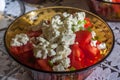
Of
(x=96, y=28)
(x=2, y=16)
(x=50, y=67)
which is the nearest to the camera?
(x=50, y=67)

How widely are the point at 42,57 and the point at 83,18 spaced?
14 centimetres

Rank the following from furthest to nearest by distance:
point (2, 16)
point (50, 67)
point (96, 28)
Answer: point (2, 16), point (96, 28), point (50, 67)

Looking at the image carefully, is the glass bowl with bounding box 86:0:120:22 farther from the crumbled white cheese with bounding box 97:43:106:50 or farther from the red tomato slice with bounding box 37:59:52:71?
the red tomato slice with bounding box 37:59:52:71

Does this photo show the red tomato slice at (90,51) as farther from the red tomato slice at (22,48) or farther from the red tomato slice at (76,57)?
the red tomato slice at (22,48)

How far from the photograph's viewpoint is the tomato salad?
52 cm

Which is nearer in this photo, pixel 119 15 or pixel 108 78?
pixel 108 78

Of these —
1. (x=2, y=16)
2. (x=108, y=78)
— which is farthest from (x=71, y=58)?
(x=2, y=16)

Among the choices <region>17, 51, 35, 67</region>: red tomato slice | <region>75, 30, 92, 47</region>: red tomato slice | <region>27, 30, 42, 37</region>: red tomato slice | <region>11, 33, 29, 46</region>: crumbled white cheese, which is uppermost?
<region>75, 30, 92, 47</region>: red tomato slice

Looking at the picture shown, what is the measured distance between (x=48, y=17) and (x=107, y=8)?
0.50ft

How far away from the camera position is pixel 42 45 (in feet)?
1.76

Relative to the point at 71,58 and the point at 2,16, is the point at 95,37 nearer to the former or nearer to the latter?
the point at 71,58

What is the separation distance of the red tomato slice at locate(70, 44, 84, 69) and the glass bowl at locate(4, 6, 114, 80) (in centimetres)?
2

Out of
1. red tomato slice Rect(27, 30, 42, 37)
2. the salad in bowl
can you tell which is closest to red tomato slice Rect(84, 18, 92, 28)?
the salad in bowl

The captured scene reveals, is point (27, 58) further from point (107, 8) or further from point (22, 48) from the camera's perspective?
point (107, 8)
